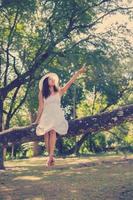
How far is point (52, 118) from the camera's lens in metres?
5.96

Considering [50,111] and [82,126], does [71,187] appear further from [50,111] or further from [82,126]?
[82,126]

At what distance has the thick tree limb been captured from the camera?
208 inches

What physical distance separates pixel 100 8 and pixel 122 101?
1951 cm

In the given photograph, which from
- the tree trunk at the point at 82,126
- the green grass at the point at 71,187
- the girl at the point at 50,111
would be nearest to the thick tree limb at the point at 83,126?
the tree trunk at the point at 82,126

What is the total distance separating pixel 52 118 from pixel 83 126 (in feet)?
2.53

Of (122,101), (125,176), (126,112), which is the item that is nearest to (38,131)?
(126,112)

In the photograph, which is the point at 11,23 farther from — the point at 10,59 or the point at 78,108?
the point at 78,108

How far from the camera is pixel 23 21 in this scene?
24672mm

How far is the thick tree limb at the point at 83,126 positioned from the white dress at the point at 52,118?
9 cm

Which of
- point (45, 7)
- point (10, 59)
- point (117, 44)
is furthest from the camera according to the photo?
point (10, 59)

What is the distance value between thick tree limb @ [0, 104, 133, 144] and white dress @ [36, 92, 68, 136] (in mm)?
88

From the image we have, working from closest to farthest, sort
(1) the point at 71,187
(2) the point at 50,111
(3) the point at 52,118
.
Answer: (3) the point at 52,118 → (2) the point at 50,111 → (1) the point at 71,187

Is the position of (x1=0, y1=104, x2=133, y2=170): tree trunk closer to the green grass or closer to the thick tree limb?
the thick tree limb

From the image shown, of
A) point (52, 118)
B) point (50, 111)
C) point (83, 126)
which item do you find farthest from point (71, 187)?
point (83, 126)
